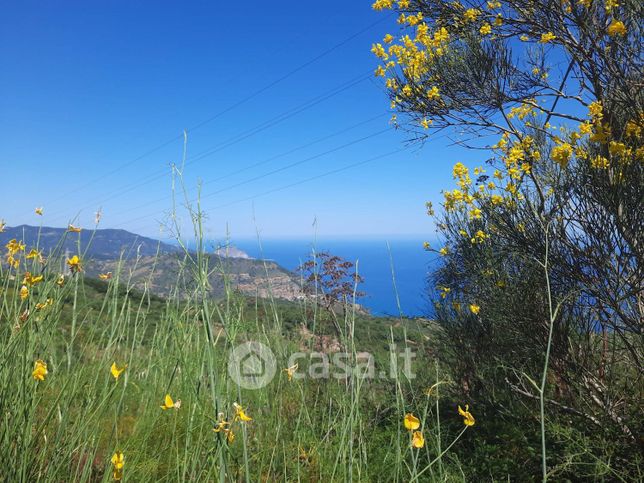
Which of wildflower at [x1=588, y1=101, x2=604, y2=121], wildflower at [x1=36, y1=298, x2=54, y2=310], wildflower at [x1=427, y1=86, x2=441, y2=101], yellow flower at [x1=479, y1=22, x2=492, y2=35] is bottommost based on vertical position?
wildflower at [x1=36, y1=298, x2=54, y2=310]

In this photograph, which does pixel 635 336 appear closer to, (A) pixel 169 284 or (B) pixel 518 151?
(B) pixel 518 151

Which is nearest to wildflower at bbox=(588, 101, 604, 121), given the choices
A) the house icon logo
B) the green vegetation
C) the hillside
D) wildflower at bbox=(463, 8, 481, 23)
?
the green vegetation

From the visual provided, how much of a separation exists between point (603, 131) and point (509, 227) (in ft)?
2.80

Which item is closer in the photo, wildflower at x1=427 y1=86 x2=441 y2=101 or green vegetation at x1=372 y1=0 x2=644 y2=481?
green vegetation at x1=372 y1=0 x2=644 y2=481

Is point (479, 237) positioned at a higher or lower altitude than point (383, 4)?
lower

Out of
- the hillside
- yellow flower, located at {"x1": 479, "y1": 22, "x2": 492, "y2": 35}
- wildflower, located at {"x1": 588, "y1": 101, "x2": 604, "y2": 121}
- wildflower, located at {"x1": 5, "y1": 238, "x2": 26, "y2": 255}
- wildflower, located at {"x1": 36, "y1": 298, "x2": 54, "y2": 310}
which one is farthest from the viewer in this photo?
yellow flower, located at {"x1": 479, "y1": 22, "x2": 492, "y2": 35}

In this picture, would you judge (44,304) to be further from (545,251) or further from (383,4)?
(383,4)

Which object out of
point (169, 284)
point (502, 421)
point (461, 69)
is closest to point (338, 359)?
point (169, 284)

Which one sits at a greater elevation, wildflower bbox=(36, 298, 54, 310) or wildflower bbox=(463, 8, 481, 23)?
wildflower bbox=(463, 8, 481, 23)

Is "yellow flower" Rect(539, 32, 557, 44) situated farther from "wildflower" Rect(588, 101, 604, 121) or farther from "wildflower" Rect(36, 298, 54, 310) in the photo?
"wildflower" Rect(36, 298, 54, 310)

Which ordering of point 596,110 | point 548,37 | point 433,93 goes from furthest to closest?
point 433,93
point 548,37
point 596,110

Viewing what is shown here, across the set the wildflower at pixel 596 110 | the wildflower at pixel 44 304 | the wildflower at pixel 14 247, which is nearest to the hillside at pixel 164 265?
the wildflower at pixel 14 247

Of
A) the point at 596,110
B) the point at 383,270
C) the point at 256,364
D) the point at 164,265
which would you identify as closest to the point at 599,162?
the point at 596,110

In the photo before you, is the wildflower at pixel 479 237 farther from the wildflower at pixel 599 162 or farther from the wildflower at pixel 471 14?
the wildflower at pixel 471 14
